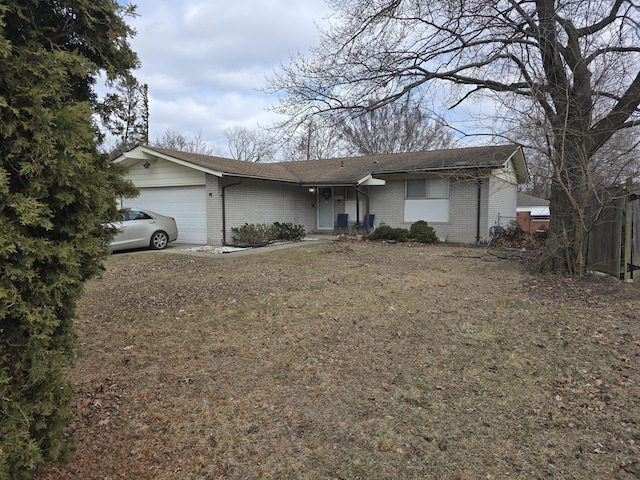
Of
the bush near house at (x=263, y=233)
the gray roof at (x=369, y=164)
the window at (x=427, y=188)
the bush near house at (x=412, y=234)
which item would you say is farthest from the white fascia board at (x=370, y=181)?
the bush near house at (x=263, y=233)

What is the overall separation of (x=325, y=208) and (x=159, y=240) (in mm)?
8234

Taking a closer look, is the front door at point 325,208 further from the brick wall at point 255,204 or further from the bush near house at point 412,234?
the bush near house at point 412,234

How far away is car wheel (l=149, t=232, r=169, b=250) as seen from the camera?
12.2 meters

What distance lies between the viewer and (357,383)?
3.48 metres

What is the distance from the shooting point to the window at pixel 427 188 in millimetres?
15570

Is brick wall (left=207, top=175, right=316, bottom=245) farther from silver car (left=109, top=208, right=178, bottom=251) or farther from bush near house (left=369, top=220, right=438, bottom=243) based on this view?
bush near house (left=369, top=220, right=438, bottom=243)

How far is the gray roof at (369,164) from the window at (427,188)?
62cm

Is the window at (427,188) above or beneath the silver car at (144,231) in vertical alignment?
above

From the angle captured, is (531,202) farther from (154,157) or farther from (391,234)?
(154,157)

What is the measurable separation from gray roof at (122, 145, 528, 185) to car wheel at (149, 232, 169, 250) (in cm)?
253

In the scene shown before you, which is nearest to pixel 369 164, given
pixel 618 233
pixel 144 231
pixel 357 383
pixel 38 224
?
pixel 144 231

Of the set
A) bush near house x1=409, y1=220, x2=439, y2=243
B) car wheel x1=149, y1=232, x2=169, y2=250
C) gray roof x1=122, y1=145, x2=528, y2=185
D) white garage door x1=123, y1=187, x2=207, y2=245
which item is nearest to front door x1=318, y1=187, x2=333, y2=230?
gray roof x1=122, y1=145, x2=528, y2=185

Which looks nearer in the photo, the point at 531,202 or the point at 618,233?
the point at 618,233

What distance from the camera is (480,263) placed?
971cm
